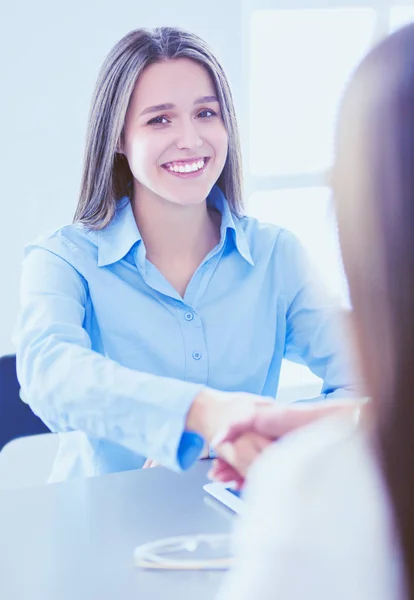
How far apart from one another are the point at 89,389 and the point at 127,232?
1.82 ft

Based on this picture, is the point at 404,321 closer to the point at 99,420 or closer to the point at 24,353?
the point at 99,420

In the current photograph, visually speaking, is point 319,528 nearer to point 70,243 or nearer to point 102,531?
point 102,531

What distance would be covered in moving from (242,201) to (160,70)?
1.33ft

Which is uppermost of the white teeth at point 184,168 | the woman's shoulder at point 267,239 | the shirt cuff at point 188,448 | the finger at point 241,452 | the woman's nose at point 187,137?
the woman's nose at point 187,137

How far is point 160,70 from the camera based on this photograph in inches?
65.2

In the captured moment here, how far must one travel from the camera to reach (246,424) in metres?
0.98

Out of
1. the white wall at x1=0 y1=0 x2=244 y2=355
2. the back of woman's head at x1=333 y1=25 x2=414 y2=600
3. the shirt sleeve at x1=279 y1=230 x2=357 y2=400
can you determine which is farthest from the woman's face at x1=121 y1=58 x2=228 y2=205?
the back of woman's head at x1=333 y1=25 x2=414 y2=600

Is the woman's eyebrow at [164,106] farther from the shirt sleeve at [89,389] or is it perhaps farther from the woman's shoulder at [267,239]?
the shirt sleeve at [89,389]

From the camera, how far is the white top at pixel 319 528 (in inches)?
19.0

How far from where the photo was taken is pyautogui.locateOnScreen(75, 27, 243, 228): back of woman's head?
1670mm

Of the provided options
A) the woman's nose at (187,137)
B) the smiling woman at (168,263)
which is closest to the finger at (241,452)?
the smiling woman at (168,263)

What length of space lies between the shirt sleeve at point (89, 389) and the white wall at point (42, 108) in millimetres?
1172

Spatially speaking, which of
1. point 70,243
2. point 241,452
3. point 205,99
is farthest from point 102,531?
point 205,99

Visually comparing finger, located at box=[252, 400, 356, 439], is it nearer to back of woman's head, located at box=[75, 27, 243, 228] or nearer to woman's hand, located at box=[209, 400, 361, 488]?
woman's hand, located at box=[209, 400, 361, 488]
